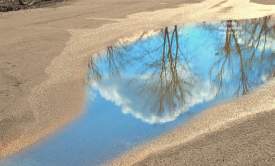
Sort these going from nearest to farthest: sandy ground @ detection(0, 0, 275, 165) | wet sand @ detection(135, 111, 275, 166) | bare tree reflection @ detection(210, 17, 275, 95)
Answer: wet sand @ detection(135, 111, 275, 166) < sandy ground @ detection(0, 0, 275, 165) < bare tree reflection @ detection(210, 17, 275, 95)

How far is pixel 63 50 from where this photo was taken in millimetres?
11742

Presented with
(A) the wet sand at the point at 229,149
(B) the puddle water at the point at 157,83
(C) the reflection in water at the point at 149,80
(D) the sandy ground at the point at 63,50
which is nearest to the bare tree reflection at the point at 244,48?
(B) the puddle water at the point at 157,83

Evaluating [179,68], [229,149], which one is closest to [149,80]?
[179,68]

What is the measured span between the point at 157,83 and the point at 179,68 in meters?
1.05

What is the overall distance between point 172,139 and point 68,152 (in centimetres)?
143

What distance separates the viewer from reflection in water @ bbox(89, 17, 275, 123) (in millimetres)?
8750

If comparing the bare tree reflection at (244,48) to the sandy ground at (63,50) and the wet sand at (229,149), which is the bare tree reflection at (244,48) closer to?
the sandy ground at (63,50)

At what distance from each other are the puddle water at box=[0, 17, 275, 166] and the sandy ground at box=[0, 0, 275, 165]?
1.11 feet

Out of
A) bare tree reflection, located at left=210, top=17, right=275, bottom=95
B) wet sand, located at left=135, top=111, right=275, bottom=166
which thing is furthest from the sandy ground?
bare tree reflection, located at left=210, top=17, right=275, bottom=95

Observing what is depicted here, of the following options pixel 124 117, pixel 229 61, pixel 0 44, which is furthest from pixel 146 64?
pixel 0 44

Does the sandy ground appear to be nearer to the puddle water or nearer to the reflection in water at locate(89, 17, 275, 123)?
the puddle water

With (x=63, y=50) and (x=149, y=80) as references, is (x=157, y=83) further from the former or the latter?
(x=63, y=50)

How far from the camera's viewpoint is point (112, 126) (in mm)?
7672

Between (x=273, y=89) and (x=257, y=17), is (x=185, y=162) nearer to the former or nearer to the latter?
(x=273, y=89)
